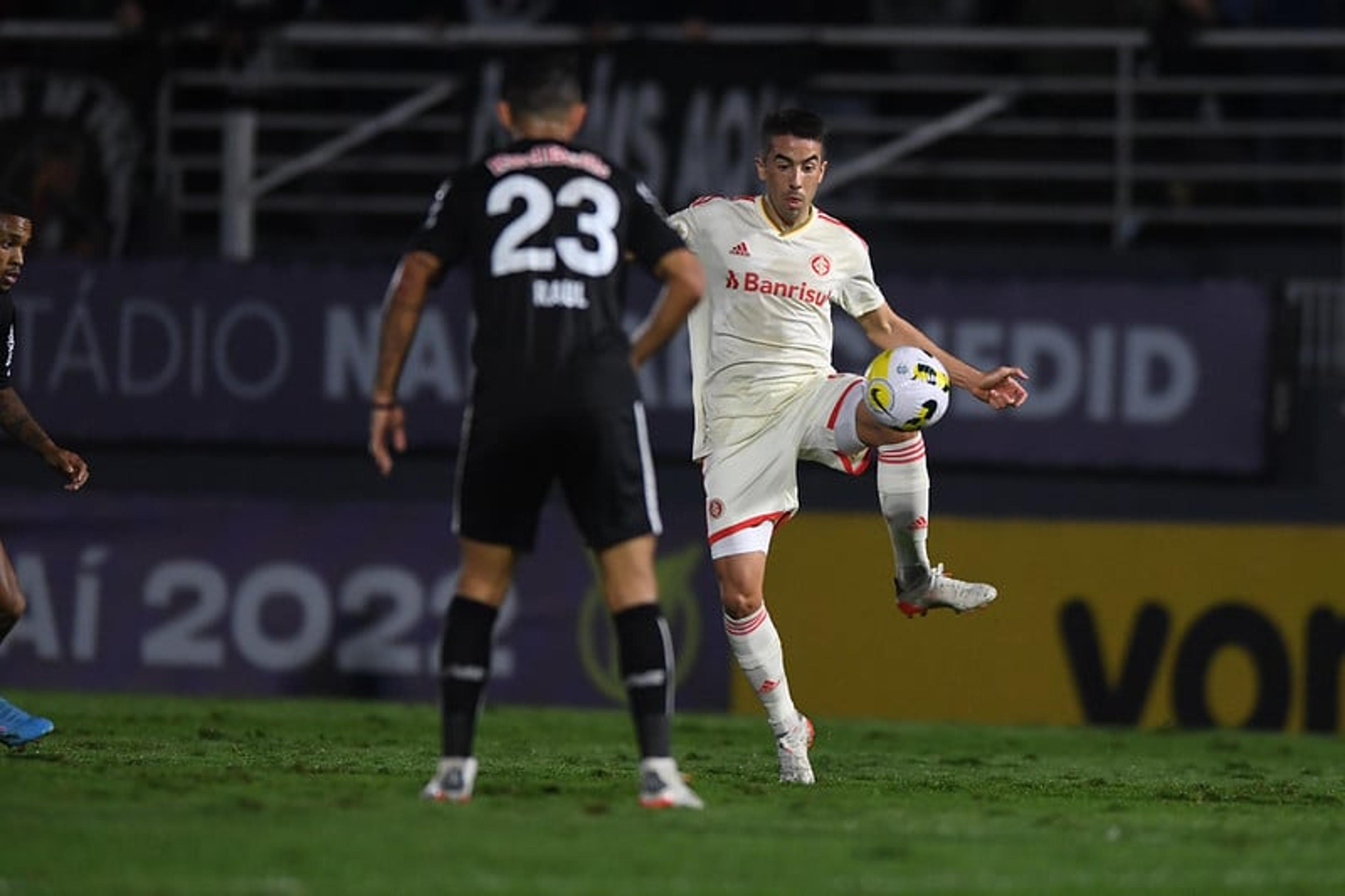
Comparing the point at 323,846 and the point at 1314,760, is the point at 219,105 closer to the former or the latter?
the point at 1314,760

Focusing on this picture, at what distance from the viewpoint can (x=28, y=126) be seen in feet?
61.8

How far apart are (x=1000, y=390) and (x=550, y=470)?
9.98 ft

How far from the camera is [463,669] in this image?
841 cm

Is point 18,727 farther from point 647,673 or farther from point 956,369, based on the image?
point 956,369

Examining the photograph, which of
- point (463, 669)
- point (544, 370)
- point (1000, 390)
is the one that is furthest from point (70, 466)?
point (1000, 390)

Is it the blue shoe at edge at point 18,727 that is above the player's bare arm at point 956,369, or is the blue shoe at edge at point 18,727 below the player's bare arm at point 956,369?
below

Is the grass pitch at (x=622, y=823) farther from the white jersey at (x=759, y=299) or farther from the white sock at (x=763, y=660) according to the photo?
the white jersey at (x=759, y=299)

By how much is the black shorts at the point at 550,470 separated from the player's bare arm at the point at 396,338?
0.25 meters

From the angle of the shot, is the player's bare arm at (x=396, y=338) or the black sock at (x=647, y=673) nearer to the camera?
the player's bare arm at (x=396, y=338)

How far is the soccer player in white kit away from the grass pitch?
31.1 inches

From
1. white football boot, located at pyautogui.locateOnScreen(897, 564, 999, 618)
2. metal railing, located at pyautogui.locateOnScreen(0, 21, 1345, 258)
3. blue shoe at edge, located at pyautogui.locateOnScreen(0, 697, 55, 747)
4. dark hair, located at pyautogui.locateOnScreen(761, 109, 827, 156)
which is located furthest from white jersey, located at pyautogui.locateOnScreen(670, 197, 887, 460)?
metal railing, located at pyautogui.locateOnScreen(0, 21, 1345, 258)

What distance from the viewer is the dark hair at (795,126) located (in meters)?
10.5

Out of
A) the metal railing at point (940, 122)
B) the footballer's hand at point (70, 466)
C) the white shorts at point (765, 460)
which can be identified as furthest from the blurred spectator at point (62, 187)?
the white shorts at point (765, 460)

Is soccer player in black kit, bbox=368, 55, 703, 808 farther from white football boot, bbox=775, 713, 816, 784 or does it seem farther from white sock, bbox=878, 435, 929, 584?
white sock, bbox=878, 435, 929, 584
